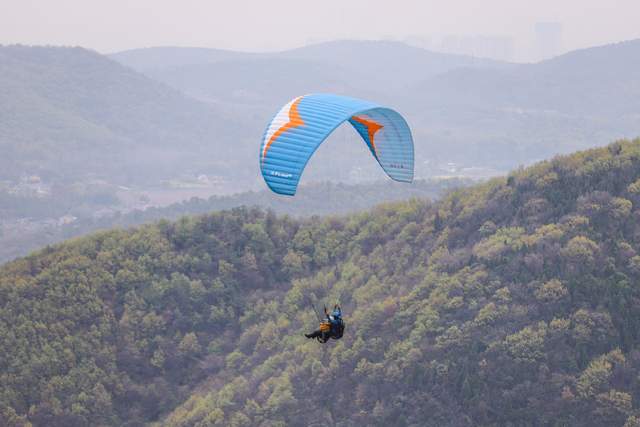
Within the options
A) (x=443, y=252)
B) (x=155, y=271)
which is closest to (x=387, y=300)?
(x=443, y=252)

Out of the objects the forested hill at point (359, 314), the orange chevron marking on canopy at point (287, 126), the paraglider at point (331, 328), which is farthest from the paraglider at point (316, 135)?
the forested hill at point (359, 314)

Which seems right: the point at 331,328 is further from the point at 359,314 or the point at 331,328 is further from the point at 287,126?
the point at 359,314

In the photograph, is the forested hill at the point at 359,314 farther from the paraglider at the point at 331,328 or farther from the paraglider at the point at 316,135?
the paraglider at the point at 331,328

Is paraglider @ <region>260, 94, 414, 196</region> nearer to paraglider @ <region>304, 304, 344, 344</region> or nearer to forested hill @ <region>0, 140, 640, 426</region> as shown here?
paraglider @ <region>304, 304, 344, 344</region>

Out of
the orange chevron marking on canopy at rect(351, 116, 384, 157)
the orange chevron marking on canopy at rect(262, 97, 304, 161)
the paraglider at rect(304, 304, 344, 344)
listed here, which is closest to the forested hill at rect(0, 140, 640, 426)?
the orange chevron marking on canopy at rect(351, 116, 384, 157)

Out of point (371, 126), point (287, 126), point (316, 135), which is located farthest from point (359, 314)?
point (316, 135)

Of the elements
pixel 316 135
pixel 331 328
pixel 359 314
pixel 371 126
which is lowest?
pixel 359 314
